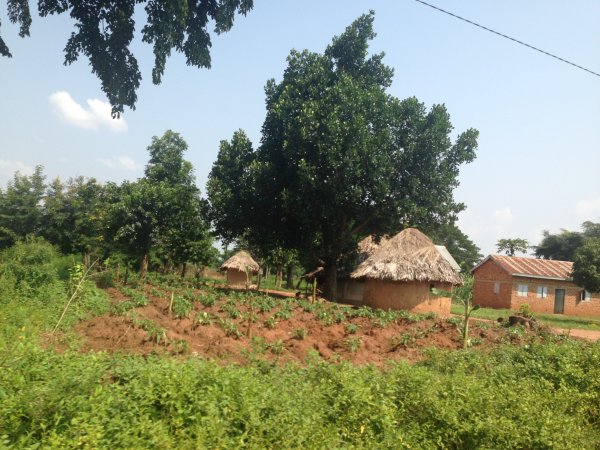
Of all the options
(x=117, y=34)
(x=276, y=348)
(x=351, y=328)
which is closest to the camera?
(x=117, y=34)

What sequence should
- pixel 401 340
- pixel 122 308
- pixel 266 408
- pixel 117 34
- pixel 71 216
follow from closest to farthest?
pixel 266 408 < pixel 117 34 < pixel 401 340 < pixel 122 308 < pixel 71 216

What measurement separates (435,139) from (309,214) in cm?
639

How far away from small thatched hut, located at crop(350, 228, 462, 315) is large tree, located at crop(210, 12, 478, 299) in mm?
957

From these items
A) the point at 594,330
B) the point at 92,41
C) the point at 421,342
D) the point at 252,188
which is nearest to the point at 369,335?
the point at 421,342

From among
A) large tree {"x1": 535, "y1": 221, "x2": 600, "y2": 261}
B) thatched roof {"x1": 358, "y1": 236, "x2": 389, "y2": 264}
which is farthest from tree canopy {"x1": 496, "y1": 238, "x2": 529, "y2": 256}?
thatched roof {"x1": 358, "y1": 236, "x2": 389, "y2": 264}

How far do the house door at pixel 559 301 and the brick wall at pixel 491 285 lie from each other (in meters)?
3.50

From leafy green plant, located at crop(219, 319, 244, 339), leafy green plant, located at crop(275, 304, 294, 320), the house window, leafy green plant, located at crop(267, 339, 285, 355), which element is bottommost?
leafy green plant, located at crop(267, 339, 285, 355)

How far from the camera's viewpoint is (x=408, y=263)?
22000mm

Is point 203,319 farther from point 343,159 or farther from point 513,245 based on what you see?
point 513,245

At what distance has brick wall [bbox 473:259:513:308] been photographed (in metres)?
32.8

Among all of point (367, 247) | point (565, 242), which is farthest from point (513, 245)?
point (367, 247)

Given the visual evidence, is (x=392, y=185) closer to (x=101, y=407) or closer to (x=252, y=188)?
(x=252, y=188)

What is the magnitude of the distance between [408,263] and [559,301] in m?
17.1

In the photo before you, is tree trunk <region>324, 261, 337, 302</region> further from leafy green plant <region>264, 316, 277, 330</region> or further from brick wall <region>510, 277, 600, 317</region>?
brick wall <region>510, 277, 600, 317</region>
